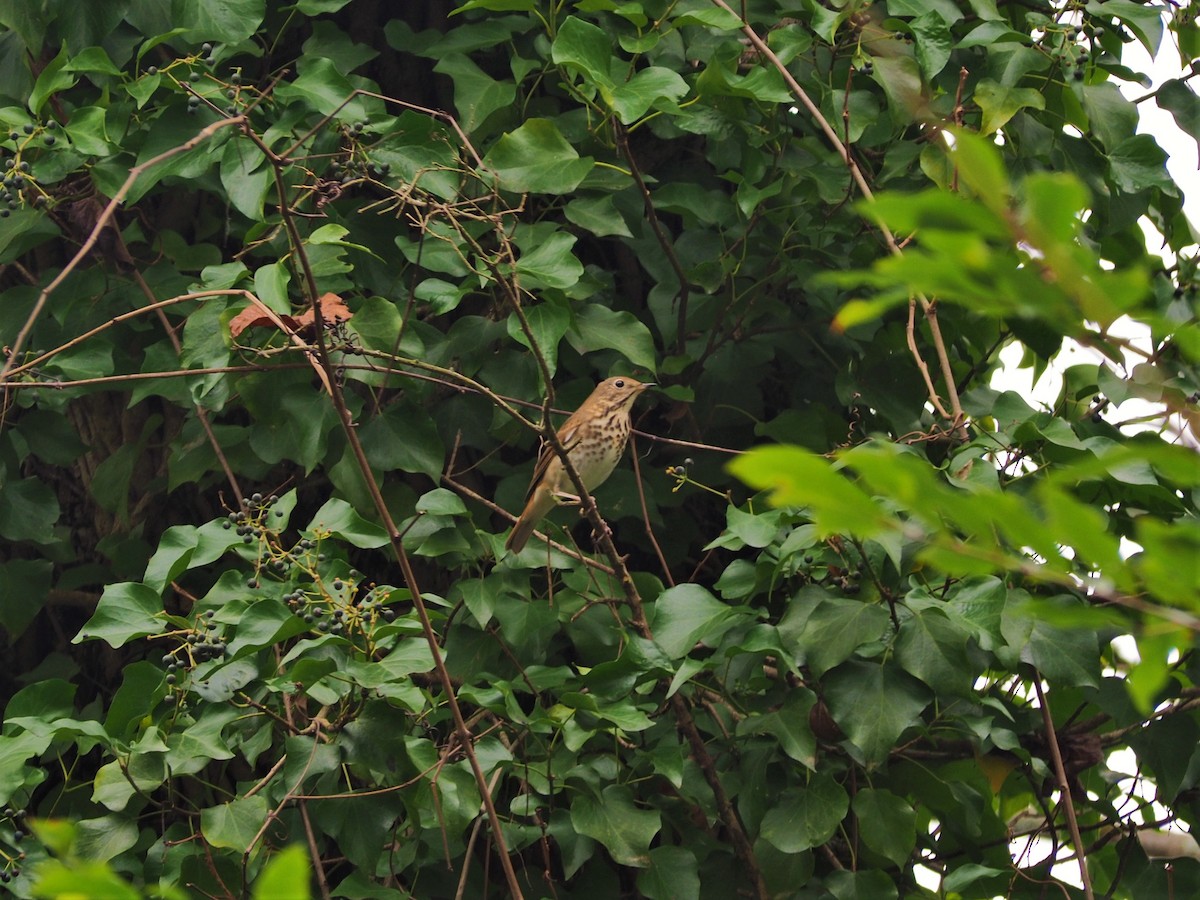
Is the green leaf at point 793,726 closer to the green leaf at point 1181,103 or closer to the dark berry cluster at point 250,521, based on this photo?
the dark berry cluster at point 250,521

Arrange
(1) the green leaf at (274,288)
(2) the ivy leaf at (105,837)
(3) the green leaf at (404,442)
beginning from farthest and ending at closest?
(3) the green leaf at (404,442) → (1) the green leaf at (274,288) → (2) the ivy leaf at (105,837)

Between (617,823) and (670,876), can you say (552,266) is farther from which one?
(670,876)

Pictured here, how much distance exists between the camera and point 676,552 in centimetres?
396

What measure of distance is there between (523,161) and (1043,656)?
1.67 m

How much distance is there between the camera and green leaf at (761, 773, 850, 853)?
3.01 meters

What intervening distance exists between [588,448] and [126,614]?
1779mm

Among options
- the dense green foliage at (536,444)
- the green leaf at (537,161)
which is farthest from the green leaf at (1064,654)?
the green leaf at (537,161)

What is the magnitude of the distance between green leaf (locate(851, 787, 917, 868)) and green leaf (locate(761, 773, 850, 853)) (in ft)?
0.22

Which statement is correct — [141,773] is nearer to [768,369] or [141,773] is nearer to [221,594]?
[221,594]

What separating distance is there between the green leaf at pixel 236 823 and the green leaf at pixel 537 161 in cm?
154

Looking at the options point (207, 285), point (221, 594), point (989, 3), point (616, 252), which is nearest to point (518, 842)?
point (221, 594)

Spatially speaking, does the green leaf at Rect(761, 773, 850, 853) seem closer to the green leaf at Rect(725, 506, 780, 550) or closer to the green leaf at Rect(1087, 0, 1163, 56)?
the green leaf at Rect(725, 506, 780, 550)

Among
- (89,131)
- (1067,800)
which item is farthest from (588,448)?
(1067,800)

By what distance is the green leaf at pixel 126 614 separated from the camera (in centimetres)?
283
